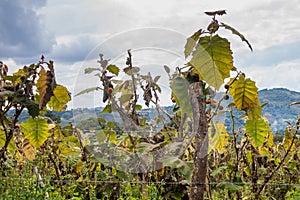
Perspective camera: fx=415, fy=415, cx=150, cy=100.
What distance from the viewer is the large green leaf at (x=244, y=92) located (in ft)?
6.57

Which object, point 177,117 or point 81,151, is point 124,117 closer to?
point 177,117

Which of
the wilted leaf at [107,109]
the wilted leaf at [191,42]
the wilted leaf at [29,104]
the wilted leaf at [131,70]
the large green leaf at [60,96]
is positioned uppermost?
the wilted leaf at [131,70]

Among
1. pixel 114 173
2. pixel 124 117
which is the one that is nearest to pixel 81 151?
pixel 114 173

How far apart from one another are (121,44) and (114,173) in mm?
1096

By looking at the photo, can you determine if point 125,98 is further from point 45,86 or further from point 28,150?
point 28,150

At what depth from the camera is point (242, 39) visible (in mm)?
1741

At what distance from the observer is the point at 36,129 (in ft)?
7.75

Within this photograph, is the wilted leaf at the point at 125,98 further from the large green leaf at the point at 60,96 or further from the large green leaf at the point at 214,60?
the large green leaf at the point at 214,60

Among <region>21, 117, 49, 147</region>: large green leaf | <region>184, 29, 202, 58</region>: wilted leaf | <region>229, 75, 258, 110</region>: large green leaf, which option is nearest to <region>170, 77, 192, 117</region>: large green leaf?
<region>184, 29, 202, 58</region>: wilted leaf

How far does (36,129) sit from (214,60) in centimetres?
115

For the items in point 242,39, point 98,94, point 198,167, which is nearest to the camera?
point 242,39

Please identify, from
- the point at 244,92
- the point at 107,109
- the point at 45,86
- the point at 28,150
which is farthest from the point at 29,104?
the point at 244,92

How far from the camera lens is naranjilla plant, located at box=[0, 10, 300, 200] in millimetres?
1893

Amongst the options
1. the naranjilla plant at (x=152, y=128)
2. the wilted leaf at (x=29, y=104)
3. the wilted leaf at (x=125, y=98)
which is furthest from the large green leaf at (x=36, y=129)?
the wilted leaf at (x=125, y=98)
